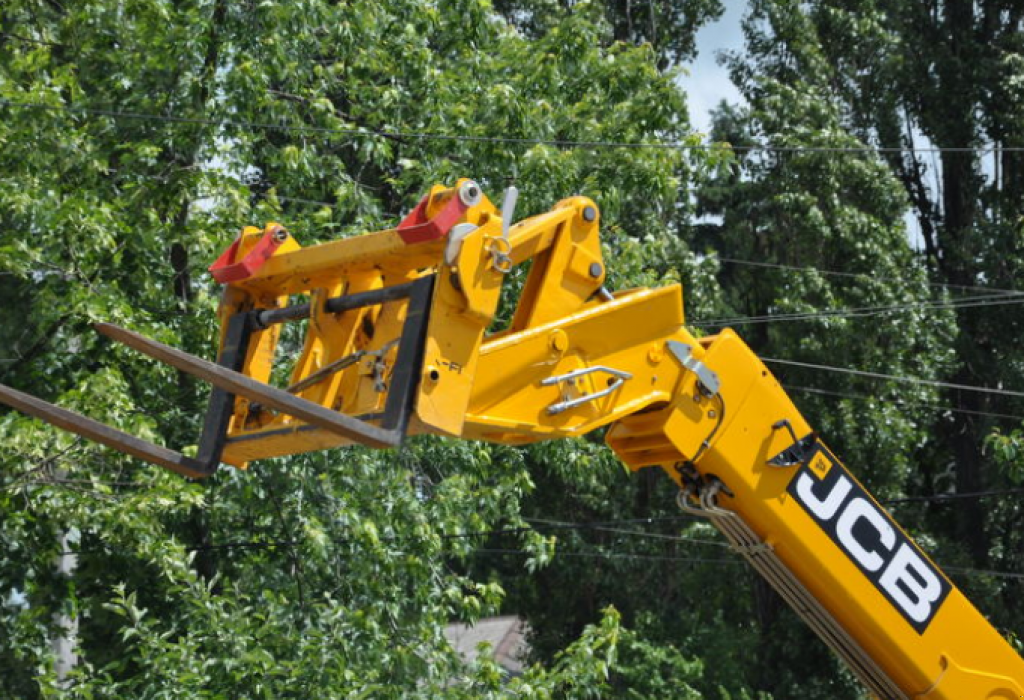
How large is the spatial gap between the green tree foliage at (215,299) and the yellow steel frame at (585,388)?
11.5ft

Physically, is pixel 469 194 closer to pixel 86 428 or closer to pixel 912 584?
pixel 86 428

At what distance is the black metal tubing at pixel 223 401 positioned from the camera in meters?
5.07

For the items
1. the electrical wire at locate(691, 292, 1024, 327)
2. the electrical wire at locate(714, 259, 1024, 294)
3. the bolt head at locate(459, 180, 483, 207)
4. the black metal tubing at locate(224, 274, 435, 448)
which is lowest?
the black metal tubing at locate(224, 274, 435, 448)

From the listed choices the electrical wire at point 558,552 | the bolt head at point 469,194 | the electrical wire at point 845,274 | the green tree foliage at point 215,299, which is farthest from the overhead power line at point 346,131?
the electrical wire at point 845,274

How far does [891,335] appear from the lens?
1950 centimetres

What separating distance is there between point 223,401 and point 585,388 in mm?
1313

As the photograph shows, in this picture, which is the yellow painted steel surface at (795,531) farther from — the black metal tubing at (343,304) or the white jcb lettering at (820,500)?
the black metal tubing at (343,304)

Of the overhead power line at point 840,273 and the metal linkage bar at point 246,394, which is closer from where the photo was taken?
the metal linkage bar at point 246,394

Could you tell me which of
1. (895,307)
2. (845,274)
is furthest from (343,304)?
(845,274)

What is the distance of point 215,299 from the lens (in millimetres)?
10766

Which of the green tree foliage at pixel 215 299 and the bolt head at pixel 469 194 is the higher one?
the green tree foliage at pixel 215 299

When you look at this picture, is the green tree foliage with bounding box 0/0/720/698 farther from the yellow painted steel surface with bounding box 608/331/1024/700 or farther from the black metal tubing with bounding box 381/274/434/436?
the black metal tubing with bounding box 381/274/434/436

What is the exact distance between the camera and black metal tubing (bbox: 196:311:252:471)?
5074 millimetres

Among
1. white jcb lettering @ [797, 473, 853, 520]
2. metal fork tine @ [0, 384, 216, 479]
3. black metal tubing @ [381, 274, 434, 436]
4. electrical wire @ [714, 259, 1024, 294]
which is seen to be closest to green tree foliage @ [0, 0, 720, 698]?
white jcb lettering @ [797, 473, 853, 520]
